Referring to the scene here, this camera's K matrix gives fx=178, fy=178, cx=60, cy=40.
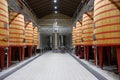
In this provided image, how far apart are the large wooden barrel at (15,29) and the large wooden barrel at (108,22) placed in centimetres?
393

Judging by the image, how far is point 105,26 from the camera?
478 cm

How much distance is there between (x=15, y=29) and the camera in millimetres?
7871

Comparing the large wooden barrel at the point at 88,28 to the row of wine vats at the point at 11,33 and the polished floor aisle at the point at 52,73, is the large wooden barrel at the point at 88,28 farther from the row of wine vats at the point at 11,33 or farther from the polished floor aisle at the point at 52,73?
the row of wine vats at the point at 11,33

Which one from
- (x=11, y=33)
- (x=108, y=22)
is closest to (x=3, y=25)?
(x=11, y=33)

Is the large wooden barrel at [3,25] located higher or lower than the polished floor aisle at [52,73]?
higher

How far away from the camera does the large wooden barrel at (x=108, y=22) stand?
4.34m

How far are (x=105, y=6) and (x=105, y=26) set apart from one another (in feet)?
1.79

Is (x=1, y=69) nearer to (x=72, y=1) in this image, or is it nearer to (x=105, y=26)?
(x=105, y=26)

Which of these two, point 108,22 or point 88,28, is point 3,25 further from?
point 88,28

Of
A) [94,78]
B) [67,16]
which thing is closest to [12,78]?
[94,78]

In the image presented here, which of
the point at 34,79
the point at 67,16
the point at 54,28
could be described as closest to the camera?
the point at 34,79

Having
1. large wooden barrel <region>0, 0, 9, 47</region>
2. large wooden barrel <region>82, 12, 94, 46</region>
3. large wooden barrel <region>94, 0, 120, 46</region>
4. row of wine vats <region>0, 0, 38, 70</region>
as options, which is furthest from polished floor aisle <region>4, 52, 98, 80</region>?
large wooden barrel <region>82, 12, 94, 46</region>

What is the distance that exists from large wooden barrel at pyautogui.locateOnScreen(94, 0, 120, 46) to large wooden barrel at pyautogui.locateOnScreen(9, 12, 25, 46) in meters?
3.93

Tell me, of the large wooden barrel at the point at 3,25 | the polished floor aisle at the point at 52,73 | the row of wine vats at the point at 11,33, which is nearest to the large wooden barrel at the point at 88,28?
the polished floor aisle at the point at 52,73
